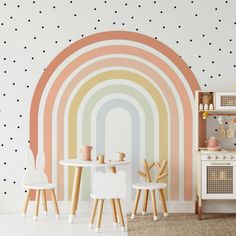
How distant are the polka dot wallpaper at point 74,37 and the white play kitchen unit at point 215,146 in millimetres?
278

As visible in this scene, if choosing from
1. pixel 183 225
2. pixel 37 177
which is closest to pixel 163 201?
pixel 183 225

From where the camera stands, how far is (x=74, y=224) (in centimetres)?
558

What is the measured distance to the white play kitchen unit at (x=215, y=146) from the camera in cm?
586

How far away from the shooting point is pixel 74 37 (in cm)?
629

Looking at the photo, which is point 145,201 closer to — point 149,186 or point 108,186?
point 149,186

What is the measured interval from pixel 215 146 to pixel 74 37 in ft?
6.92

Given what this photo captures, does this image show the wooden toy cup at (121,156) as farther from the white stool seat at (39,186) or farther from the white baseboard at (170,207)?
the white stool seat at (39,186)

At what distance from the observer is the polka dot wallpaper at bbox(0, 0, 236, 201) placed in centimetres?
625

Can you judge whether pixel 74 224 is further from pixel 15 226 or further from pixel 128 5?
pixel 128 5

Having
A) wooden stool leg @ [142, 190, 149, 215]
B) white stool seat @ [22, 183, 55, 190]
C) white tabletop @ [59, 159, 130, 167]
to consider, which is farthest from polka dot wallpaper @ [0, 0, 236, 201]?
wooden stool leg @ [142, 190, 149, 215]

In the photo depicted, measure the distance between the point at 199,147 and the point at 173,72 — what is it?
3.11 ft

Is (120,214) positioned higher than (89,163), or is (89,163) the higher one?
(89,163)

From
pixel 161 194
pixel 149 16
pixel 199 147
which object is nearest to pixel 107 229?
pixel 161 194

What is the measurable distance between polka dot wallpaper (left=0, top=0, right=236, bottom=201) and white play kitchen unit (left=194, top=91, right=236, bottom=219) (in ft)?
0.91
